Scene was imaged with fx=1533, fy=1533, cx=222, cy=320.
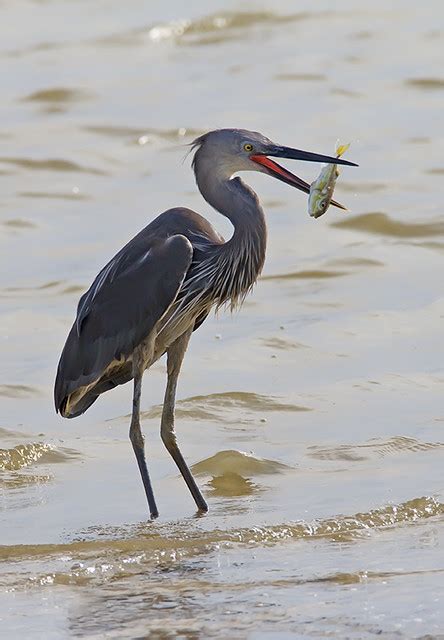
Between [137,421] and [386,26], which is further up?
[386,26]

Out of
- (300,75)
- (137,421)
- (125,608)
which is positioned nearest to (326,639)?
(125,608)

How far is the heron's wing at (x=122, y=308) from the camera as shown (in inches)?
302

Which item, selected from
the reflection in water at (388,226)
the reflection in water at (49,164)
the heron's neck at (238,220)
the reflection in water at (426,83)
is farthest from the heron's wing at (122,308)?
the reflection in water at (426,83)

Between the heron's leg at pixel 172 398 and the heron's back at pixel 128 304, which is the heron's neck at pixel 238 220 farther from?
the heron's leg at pixel 172 398

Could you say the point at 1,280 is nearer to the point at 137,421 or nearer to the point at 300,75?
the point at 137,421

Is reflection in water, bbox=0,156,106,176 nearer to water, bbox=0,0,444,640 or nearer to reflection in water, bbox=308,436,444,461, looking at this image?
water, bbox=0,0,444,640

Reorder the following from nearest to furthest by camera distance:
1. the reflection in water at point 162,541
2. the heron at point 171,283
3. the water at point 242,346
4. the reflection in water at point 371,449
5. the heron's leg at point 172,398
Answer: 1. the water at point 242,346
2. the reflection in water at point 162,541
3. the heron at point 171,283
4. the heron's leg at point 172,398
5. the reflection in water at point 371,449

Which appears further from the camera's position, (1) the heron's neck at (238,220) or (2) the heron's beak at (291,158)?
(1) the heron's neck at (238,220)

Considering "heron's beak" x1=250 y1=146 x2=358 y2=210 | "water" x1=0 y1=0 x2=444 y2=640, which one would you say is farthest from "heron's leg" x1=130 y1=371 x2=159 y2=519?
"heron's beak" x1=250 y1=146 x2=358 y2=210

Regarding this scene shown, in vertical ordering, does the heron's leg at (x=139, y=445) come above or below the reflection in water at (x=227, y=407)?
above

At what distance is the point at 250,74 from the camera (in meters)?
18.4

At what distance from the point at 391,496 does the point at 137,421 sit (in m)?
1.38

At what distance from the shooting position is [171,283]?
766cm

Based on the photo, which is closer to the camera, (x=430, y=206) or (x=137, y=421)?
(x=137, y=421)
